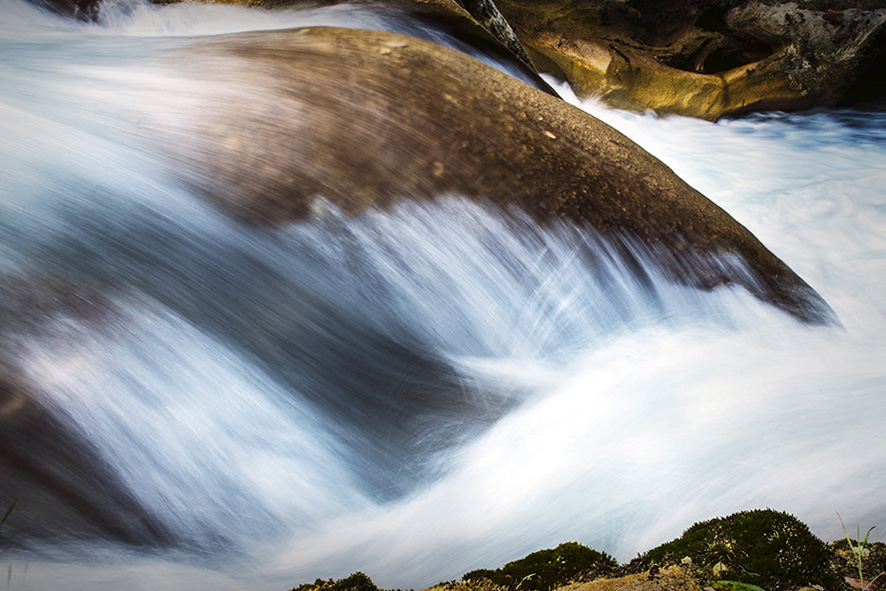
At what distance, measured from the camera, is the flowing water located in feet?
6.81

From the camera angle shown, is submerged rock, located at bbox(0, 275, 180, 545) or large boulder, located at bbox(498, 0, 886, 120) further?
large boulder, located at bbox(498, 0, 886, 120)

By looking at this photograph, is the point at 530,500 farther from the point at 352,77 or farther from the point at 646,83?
the point at 646,83

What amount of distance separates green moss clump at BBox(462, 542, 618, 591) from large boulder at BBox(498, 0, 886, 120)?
234 inches

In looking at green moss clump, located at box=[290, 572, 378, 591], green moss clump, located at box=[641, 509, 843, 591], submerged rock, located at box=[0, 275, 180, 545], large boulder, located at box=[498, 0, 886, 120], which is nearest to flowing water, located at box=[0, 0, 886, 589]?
submerged rock, located at box=[0, 275, 180, 545]

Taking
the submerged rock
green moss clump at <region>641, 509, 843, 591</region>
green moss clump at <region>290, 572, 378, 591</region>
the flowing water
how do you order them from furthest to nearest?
the flowing water < the submerged rock < green moss clump at <region>290, 572, 378, 591</region> < green moss clump at <region>641, 509, 843, 591</region>

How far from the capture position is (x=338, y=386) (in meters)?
2.45

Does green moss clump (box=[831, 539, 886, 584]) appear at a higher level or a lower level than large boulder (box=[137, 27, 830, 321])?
lower

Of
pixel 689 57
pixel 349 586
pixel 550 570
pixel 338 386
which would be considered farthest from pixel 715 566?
pixel 689 57

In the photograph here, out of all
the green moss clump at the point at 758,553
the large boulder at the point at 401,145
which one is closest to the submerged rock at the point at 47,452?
the large boulder at the point at 401,145

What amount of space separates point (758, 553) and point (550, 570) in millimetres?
686

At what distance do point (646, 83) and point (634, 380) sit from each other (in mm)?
4940

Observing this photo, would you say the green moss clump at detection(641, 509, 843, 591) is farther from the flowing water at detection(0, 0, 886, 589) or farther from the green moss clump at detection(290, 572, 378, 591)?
the green moss clump at detection(290, 572, 378, 591)

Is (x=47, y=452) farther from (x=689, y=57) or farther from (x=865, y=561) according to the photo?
(x=689, y=57)

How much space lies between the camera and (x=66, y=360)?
2.08 meters
